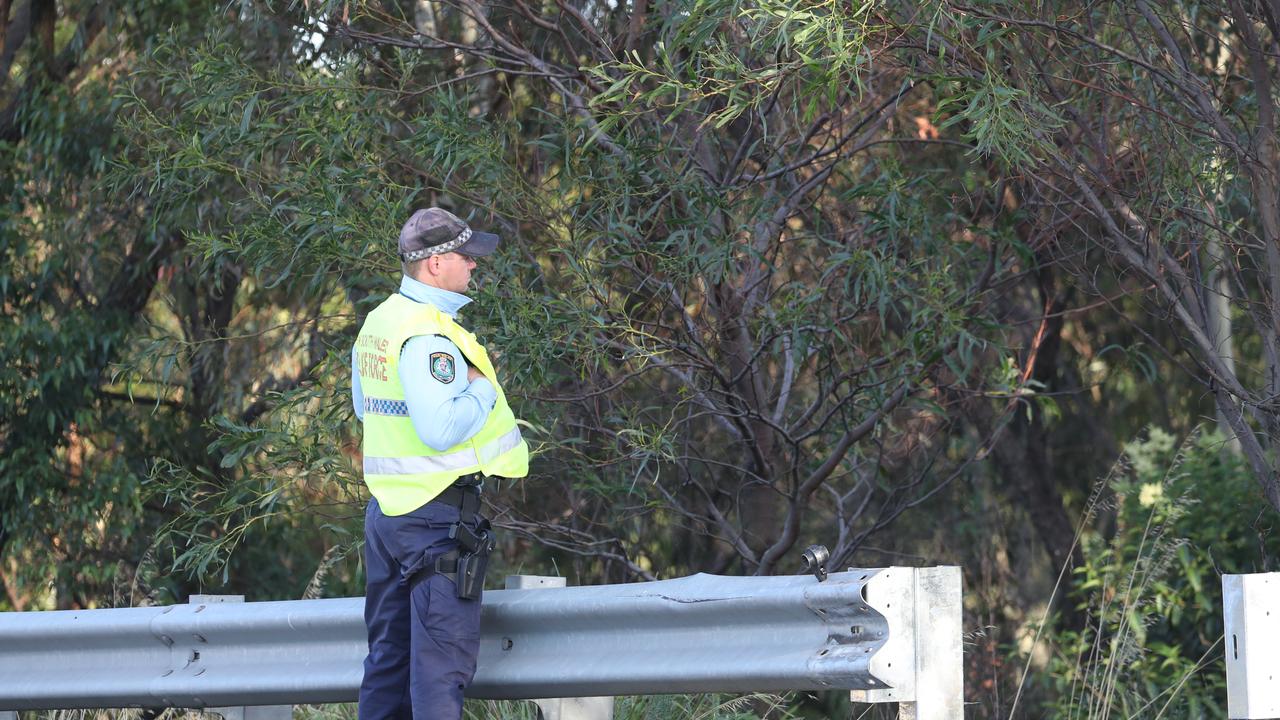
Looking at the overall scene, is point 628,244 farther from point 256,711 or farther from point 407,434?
point 256,711

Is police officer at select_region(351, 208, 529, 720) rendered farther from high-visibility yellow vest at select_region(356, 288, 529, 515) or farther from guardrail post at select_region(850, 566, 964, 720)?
guardrail post at select_region(850, 566, 964, 720)

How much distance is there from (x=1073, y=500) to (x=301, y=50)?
27.5 ft

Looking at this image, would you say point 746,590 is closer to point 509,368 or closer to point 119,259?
point 509,368

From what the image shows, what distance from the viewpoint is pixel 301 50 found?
8250 mm

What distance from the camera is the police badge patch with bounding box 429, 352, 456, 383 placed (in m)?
3.93

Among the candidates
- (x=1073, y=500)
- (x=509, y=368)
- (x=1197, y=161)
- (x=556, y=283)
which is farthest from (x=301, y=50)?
(x=1073, y=500)

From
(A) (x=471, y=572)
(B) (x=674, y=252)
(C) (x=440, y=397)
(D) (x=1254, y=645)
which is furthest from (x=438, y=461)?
(B) (x=674, y=252)

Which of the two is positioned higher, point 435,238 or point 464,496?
point 435,238

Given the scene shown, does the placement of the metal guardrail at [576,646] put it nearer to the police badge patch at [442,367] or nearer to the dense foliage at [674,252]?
the police badge patch at [442,367]

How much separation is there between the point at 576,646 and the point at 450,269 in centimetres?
106

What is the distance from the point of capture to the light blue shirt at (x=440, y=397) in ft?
12.8

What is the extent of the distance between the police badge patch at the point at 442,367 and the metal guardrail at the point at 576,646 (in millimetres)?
610

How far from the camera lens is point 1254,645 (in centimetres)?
313

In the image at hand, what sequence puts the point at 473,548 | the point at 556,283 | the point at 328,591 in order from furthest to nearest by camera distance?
the point at 328,591 → the point at 556,283 → the point at 473,548
